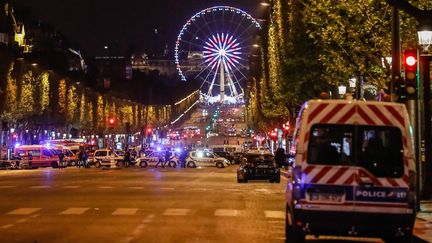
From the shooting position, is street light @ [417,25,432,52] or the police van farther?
street light @ [417,25,432,52]

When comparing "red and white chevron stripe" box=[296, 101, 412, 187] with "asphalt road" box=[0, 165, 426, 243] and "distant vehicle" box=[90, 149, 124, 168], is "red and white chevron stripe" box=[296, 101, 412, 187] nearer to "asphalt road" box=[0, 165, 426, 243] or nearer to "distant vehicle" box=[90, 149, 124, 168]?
"asphalt road" box=[0, 165, 426, 243]

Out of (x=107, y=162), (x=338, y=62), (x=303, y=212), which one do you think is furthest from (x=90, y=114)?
(x=303, y=212)


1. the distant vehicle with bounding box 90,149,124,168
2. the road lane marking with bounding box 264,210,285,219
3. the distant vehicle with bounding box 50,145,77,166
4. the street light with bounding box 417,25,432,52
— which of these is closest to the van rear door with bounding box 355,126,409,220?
the street light with bounding box 417,25,432,52

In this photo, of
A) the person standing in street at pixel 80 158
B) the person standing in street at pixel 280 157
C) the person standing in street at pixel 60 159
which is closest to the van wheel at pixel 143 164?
the person standing in street at pixel 80 158

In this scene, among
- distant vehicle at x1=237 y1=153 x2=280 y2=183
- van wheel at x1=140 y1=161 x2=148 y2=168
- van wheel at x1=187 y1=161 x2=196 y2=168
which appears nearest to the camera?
distant vehicle at x1=237 y1=153 x2=280 y2=183

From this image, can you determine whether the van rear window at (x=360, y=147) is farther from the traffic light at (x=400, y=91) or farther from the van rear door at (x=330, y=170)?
the traffic light at (x=400, y=91)

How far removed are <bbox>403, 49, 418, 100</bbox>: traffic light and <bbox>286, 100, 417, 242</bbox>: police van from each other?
7.16 metres

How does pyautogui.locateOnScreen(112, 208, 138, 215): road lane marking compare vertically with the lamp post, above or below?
below

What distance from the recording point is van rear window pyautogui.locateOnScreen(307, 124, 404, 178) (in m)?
13.9

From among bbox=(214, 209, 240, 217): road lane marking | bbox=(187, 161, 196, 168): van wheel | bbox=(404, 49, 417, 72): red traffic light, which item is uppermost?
bbox=(404, 49, 417, 72): red traffic light

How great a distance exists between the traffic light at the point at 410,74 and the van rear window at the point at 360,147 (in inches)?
290

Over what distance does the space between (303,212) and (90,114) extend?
111 m

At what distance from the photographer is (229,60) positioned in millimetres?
152875

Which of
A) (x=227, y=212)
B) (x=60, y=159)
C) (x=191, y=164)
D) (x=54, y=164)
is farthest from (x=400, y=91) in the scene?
(x=60, y=159)
